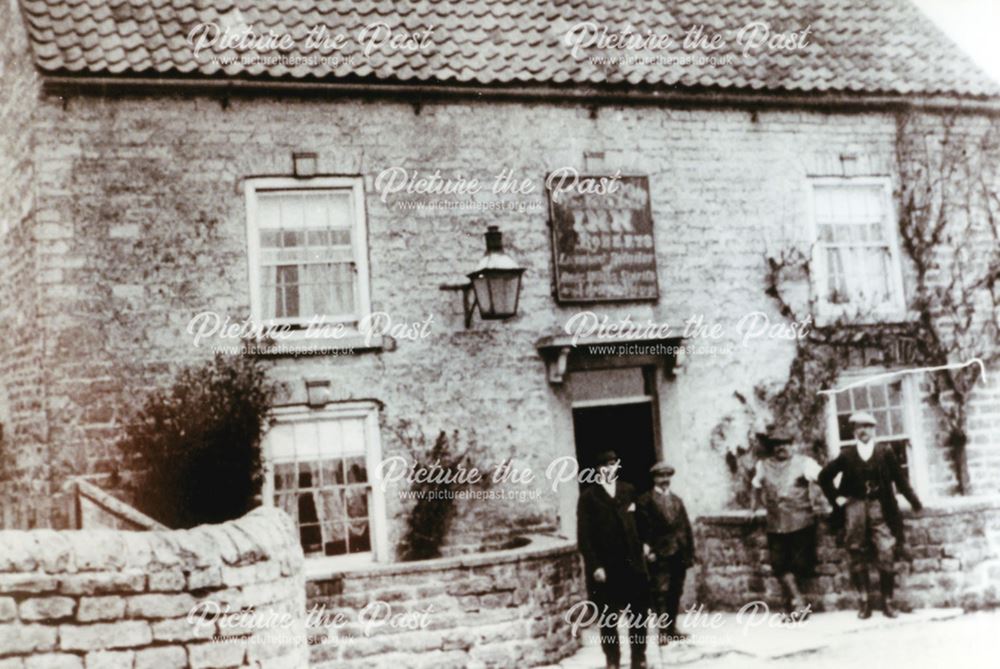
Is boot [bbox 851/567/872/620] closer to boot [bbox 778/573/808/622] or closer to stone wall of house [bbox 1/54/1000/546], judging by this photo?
boot [bbox 778/573/808/622]

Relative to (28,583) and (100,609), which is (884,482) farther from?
(28,583)

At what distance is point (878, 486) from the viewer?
8.83 metres

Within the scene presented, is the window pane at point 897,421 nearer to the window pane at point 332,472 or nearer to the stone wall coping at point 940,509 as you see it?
the stone wall coping at point 940,509

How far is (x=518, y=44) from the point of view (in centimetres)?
1034

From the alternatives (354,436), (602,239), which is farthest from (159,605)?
(602,239)

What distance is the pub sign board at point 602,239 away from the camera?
32.8ft

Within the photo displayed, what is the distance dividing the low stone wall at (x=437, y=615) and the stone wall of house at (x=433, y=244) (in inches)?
60.9

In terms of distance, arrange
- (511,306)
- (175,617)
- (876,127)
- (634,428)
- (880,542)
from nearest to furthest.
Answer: (175,617) < (880,542) < (511,306) < (634,428) < (876,127)

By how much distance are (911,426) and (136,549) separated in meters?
8.94

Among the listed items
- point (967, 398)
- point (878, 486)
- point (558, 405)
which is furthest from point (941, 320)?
point (558, 405)

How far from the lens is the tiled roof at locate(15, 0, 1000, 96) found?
913cm

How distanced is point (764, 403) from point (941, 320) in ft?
8.18

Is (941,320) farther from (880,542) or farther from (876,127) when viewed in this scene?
(880,542)

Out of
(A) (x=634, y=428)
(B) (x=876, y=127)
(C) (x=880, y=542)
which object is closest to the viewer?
(C) (x=880, y=542)
